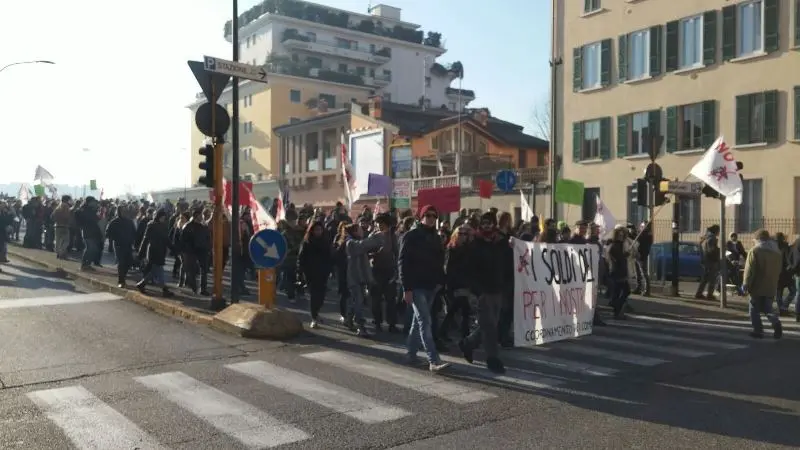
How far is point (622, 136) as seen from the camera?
106 feet

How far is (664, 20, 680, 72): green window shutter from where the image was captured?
30.1 metres

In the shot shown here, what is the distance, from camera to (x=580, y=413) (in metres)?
6.78

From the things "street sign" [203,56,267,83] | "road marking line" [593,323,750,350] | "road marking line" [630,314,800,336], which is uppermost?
"street sign" [203,56,267,83]

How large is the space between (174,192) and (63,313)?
6911 cm

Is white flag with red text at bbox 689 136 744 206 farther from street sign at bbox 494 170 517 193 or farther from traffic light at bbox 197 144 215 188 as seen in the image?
traffic light at bbox 197 144 215 188

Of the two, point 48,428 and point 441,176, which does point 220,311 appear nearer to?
point 48,428

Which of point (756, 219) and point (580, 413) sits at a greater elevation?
point (756, 219)

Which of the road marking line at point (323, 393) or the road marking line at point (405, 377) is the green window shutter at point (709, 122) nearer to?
the road marking line at point (405, 377)

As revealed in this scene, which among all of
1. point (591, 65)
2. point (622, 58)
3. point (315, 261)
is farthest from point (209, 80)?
point (591, 65)

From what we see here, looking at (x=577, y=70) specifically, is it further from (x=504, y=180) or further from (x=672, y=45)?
(x=504, y=180)

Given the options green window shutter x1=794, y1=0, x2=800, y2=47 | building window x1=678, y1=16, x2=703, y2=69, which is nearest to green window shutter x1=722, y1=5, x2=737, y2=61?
building window x1=678, y1=16, x2=703, y2=69

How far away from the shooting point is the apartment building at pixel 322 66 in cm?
7169

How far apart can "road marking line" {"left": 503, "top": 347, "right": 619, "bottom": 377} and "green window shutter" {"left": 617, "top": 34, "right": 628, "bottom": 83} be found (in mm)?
24765

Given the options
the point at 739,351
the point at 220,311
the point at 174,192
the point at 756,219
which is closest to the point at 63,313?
the point at 220,311
